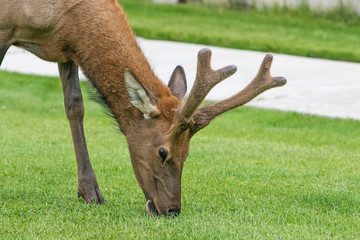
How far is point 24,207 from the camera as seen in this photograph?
18.6 feet

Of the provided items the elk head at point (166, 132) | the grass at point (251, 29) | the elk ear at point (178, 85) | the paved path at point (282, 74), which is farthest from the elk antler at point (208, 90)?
the grass at point (251, 29)

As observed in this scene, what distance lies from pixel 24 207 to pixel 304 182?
2.87m

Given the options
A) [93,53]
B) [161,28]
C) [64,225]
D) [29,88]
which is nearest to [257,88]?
[93,53]

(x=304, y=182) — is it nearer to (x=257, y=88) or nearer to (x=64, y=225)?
(x=257, y=88)

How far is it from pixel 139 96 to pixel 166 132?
36cm

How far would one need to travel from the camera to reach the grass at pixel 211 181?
511 cm

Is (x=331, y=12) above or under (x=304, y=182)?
under

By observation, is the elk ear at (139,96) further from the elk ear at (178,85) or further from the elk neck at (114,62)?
the elk ear at (178,85)

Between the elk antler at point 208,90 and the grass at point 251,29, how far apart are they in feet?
35.8

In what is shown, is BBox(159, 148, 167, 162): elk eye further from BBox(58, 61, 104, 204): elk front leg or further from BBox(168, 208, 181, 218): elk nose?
BBox(58, 61, 104, 204): elk front leg

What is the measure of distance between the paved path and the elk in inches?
218

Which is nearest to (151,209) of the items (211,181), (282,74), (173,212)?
(173,212)

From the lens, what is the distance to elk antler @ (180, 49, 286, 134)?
4.89 meters

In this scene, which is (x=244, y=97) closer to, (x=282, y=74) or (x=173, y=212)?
(x=173, y=212)
